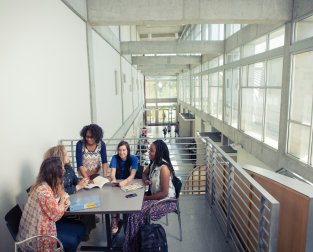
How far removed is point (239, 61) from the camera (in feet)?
28.2

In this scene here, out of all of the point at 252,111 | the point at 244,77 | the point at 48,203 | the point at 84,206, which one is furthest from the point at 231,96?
the point at 48,203

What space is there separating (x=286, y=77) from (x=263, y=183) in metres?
3.97

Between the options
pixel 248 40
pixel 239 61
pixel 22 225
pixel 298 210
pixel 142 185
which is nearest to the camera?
pixel 298 210

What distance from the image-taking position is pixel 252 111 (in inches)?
310

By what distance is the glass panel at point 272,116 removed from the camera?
6.32 meters

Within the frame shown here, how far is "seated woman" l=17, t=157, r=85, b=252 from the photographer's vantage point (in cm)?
212

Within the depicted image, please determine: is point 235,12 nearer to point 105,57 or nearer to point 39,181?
point 105,57

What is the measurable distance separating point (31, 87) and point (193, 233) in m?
2.56

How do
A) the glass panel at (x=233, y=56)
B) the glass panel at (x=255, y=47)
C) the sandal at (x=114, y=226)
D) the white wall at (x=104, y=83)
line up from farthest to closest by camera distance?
1. the glass panel at (x=233, y=56)
2. the glass panel at (x=255, y=47)
3. the white wall at (x=104, y=83)
4. the sandal at (x=114, y=226)

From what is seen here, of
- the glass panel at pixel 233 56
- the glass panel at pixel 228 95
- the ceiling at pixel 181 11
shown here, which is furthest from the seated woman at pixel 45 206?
the glass panel at pixel 228 95

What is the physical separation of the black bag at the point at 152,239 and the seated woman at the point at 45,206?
76cm

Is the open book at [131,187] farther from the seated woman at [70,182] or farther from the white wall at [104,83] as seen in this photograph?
the white wall at [104,83]

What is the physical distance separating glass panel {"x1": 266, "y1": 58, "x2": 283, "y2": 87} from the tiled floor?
4.01 meters

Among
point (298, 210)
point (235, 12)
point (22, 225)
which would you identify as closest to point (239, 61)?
point (235, 12)
